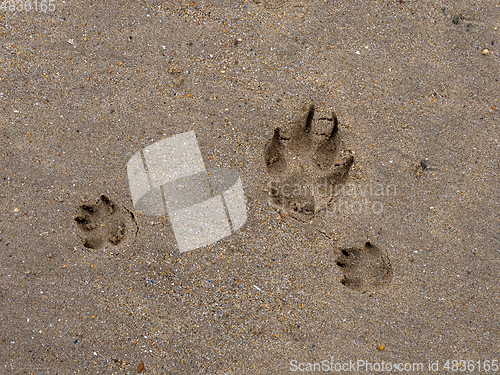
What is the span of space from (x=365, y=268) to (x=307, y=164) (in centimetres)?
105

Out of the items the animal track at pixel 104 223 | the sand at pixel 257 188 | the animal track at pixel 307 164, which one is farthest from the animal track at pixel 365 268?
the animal track at pixel 104 223

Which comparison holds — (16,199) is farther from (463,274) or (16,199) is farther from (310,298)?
(463,274)

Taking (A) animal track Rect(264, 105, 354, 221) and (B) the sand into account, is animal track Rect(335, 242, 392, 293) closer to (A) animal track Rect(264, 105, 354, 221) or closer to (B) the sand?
(B) the sand

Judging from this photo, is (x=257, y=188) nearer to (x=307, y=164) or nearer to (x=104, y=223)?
(x=307, y=164)

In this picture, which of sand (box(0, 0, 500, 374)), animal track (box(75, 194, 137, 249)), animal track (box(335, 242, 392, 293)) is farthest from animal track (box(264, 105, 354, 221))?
animal track (box(75, 194, 137, 249))

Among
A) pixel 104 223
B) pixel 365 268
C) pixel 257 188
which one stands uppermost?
pixel 257 188

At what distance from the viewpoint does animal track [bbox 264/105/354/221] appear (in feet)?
8.95

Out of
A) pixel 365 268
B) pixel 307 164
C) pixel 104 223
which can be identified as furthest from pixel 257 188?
pixel 104 223

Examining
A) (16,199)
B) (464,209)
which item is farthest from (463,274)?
(16,199)

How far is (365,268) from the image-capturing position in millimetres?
2680

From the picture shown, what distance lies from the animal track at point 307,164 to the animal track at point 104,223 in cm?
131

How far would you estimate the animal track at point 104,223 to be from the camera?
8.80ft

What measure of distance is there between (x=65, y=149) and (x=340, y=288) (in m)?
2.71

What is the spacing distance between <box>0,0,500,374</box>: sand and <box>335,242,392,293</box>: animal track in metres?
0.02
